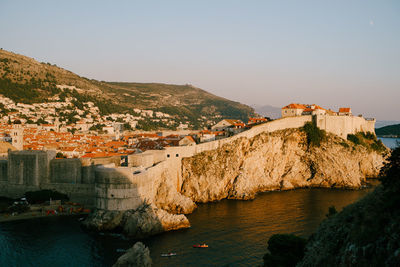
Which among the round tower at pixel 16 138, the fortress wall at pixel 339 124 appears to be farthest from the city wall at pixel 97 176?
the fortress wall at pixel 339 124

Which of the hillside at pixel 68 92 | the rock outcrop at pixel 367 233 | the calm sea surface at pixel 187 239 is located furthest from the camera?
the hillside at pixel 68 92

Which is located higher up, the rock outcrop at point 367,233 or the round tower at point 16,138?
the round tower at point 16,138

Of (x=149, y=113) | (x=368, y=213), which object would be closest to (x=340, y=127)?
(x=368, y=213)

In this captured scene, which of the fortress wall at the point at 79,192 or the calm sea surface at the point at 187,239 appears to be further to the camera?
the fortress wall at the point at 79,192

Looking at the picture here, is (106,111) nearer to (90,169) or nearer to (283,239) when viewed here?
(90,169)

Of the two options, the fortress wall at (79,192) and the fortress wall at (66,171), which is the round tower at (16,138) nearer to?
the fortress wall at (66,171)

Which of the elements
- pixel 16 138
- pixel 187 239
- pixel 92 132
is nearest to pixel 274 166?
pixel 187 239

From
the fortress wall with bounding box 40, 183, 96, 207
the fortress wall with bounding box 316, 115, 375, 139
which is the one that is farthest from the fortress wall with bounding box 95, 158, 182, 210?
the fortress wall with bounding box 316, 115, 375, 139
